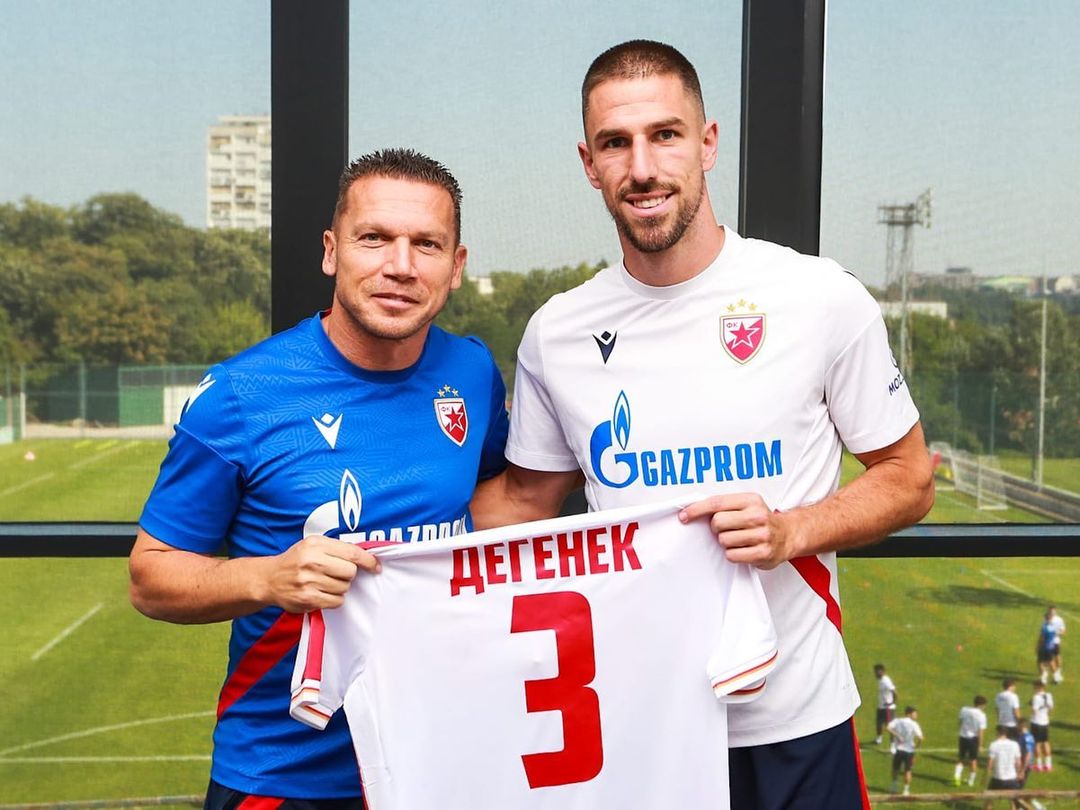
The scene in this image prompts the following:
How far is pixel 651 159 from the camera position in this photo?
143cm

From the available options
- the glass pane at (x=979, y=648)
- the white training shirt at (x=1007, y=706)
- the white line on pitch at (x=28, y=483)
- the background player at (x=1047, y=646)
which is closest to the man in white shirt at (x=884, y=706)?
the glass pane at (x=979, y=648)

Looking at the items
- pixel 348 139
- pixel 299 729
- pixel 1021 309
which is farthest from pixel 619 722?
pixel 1021 309

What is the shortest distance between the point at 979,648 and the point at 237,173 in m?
2.71

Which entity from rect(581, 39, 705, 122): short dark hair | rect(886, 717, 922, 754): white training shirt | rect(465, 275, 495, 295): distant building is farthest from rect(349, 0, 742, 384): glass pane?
rect(886, 717, 922, 754): white training shirt

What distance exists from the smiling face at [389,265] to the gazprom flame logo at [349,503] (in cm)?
19

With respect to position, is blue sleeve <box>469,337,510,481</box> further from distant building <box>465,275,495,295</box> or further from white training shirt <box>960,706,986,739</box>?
white training shirt <box>960,706,986,739</box>

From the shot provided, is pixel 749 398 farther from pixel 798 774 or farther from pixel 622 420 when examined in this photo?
pixel 798 774

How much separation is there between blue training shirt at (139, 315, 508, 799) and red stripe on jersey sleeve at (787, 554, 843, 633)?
53cm

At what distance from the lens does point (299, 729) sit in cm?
141

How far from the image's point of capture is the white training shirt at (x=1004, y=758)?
8.55 feet

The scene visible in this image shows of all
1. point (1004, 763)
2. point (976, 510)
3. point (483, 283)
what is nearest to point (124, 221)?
point (483, 283)

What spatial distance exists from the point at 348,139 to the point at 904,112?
1.35 meters

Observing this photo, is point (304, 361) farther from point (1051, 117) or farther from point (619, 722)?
point (1051, 117)

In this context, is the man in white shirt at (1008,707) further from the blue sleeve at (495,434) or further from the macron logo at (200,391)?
the macron logo at (200,391)
